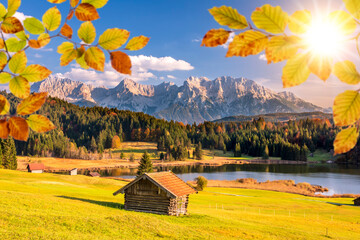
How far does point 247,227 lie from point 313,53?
73.3 ft

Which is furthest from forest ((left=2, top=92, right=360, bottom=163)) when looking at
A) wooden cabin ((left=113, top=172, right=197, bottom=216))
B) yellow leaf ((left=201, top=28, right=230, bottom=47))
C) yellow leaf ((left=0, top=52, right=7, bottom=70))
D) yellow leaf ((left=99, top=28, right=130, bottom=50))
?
Answer: yellow leaf ((left=201, top=28, right=230, bottom=47))

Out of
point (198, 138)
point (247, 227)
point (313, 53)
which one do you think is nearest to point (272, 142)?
point (198, 138)

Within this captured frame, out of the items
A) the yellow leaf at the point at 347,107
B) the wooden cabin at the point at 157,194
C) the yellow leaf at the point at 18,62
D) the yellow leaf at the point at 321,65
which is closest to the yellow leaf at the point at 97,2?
the yellow leaf at the point at 18,62

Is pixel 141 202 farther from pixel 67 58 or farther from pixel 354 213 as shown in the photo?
pixel 354 213

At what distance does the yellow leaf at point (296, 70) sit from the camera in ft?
2.88

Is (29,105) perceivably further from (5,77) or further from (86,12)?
(86,12)

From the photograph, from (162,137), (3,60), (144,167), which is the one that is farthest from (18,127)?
(162,137)

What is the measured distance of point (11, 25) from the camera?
1.13 meters

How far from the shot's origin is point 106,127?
17200cm

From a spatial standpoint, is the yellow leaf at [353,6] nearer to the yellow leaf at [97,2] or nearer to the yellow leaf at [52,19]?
the yellow leaf at [97,2]

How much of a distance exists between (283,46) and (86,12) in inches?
27.5

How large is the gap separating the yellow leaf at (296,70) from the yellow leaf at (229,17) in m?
0.18

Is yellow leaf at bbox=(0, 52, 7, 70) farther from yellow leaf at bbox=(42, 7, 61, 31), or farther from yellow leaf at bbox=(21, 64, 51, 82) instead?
yellow leaf at bbox=(42, 7, 61, 31)

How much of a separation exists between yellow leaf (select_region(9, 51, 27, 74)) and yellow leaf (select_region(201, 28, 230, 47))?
0.71 meters
